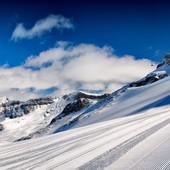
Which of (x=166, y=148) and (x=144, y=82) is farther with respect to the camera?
(x=144, y=82)

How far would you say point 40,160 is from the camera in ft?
30.6

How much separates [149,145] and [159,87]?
73040 millimetres

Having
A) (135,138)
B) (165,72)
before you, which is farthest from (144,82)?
(135,138)

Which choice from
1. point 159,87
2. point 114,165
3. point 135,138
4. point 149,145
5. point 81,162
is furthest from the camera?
point 159,87

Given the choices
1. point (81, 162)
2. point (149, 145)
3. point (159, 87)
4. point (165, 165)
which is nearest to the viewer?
point (165, 165)

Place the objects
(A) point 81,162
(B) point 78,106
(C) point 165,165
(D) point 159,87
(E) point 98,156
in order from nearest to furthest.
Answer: (C) point 165,165, (A) point 81,162, (E) point 98,156, (D) point 159,87, (B) point 78,106

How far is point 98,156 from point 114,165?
54.9 inches

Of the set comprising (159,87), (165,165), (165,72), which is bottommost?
(165,165)

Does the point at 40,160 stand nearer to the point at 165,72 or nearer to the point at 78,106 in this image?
the point at 165,72

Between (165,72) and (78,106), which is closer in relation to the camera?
(165,72)

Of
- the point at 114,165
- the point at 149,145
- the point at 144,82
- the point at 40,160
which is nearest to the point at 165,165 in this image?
the point at 114,165

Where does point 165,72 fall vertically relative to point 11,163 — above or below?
above

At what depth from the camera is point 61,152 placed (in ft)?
34.6

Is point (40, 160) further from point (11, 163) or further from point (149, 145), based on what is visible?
point (149, 145)
